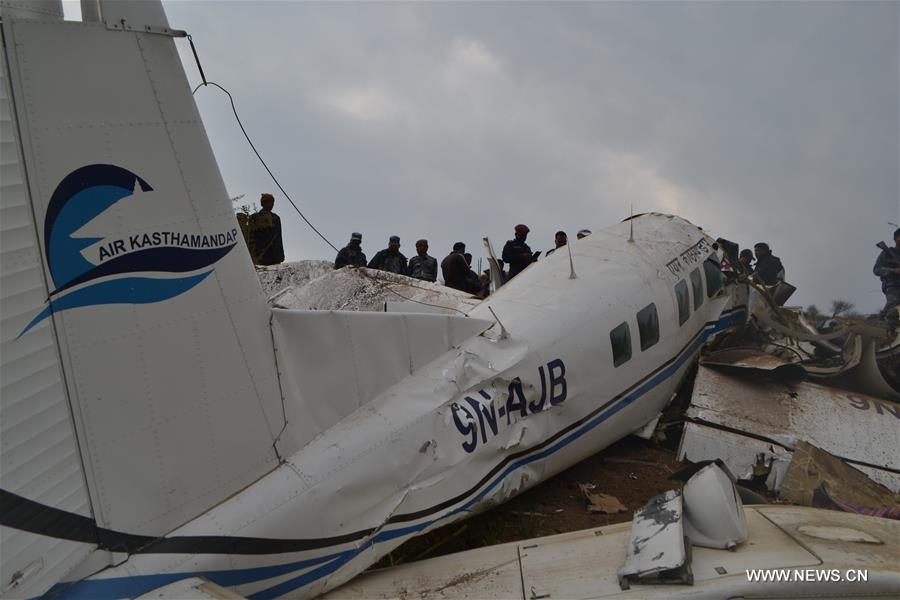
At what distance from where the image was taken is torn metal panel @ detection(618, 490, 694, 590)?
3.72 metres

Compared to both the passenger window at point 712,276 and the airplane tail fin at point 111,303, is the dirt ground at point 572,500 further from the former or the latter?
the airplane tail fin at point 111,303

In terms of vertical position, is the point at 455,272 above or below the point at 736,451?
above

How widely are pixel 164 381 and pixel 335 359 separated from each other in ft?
4.34

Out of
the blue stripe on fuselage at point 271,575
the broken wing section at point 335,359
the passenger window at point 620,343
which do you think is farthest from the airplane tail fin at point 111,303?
the passenger window at point 620,343

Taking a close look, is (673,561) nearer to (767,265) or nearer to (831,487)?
(831,487)

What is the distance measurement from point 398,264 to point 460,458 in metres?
7.21

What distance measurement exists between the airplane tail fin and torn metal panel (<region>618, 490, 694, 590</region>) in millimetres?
2454

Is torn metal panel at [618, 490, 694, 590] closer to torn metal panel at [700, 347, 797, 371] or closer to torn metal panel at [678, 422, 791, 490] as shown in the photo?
torn metal panel at [678, 422, 791, 490]

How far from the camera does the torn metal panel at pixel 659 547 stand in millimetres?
3719

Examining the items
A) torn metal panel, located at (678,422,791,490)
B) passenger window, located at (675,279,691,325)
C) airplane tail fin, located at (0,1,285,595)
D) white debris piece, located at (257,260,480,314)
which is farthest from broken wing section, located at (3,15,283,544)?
passenger window, located at (675,279,691,325)

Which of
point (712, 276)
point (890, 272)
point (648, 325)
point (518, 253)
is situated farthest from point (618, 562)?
point (890, 272)

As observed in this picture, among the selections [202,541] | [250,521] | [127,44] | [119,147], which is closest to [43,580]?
[202,541]

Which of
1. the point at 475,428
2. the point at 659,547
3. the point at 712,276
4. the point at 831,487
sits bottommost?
the point at 831,487

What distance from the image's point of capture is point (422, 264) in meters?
12.3
